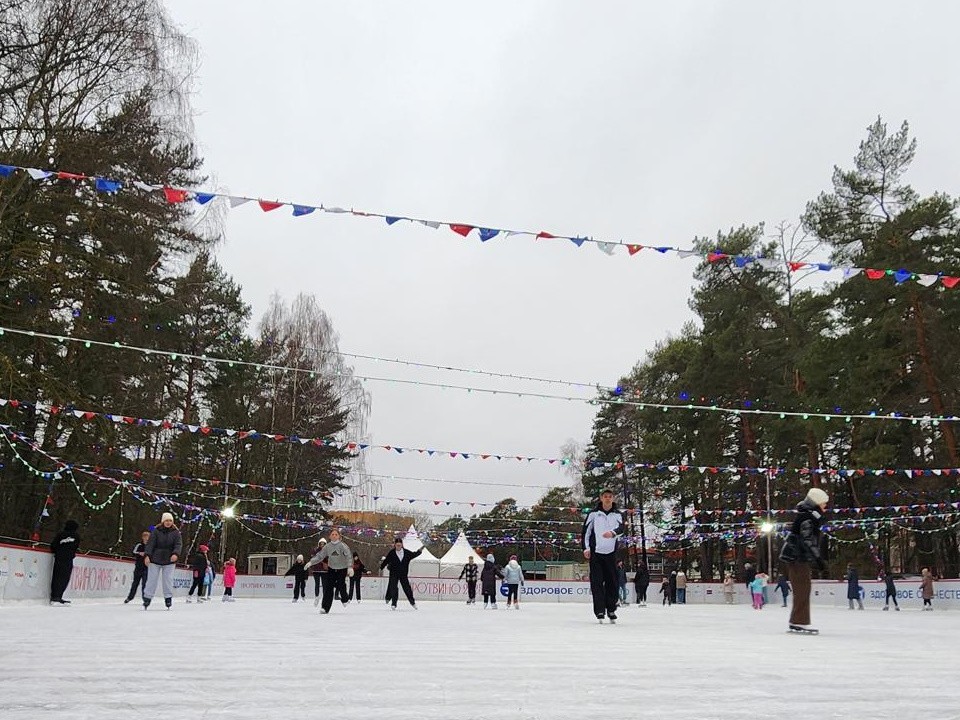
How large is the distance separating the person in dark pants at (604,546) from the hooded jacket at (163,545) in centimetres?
725

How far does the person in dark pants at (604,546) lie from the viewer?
10336mm

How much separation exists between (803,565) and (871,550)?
3891 centimetres

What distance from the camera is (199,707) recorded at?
127 inches

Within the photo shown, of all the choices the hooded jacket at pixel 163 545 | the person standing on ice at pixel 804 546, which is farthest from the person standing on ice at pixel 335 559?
the person standing on ice at pixel 804 546

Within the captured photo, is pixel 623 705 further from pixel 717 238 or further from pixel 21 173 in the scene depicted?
pixel 717 238

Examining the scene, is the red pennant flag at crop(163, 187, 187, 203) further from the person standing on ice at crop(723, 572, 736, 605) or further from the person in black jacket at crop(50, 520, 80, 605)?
the person standing on ice at crop(723, 572, 736, 605)

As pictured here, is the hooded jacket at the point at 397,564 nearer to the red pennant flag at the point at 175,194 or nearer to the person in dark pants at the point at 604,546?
the person in dark pants at the point at 604,546

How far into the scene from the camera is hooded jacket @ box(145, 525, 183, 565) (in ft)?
46.7

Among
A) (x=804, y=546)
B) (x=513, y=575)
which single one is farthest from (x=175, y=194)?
(x=513, y=575)

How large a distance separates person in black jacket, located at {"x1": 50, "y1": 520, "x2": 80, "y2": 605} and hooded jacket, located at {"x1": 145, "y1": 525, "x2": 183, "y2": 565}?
94.7 inches

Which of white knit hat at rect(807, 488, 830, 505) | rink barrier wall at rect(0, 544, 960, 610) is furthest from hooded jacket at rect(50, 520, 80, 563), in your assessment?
white knit hat at rect(807, 488, 830, 505)

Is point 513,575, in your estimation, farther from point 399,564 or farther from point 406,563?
point 399,564

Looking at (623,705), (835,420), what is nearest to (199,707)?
(623,705)

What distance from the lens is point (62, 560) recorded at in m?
15.9
